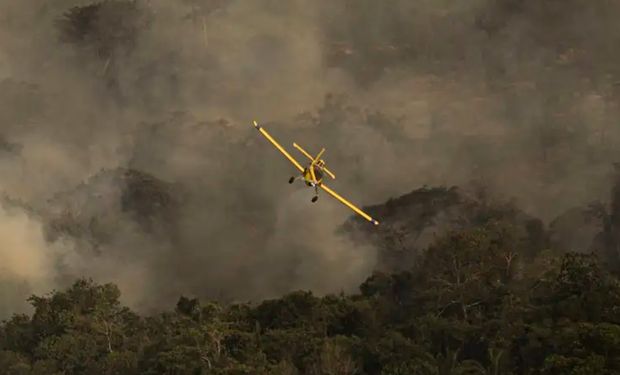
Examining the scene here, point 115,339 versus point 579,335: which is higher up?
point 115,339

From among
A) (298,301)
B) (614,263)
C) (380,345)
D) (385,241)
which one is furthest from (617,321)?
(385,241)

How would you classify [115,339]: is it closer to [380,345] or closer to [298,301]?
[298,301]

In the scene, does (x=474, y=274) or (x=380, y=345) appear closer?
(x=380, y=345)
